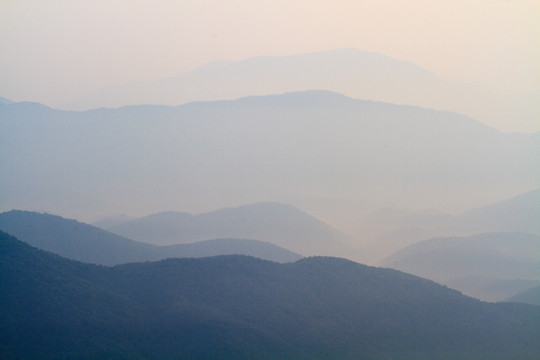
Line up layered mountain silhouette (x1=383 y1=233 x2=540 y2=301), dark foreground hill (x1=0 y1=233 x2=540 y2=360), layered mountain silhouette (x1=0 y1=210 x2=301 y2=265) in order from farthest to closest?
1. layered mountain silhouette (x1=383 y1=233 x2=540 y2=301)
2. layered mountain silhouette (x1=0 y1=210 x2=301 y2=265)
3. dark foreground hill (x1=0 y1=233 x2=540 y2=360)

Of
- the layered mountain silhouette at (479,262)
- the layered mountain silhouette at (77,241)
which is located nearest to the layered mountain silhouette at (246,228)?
the layered mountain silhouette at (77,241)

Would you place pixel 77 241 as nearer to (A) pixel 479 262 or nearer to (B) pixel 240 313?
(B) pixel 240 313

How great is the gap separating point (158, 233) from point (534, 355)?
51.4 ft

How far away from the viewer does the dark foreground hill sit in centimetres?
1405

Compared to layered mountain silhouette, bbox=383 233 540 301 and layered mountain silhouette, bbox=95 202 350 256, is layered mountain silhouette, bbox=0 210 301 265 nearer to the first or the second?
layered mountain silhouette, bbox=95 202 350 256

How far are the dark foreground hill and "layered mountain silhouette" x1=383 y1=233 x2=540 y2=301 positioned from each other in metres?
6.12

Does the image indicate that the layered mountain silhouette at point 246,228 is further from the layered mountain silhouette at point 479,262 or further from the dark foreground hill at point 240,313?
the dark foreground hill at point 240,313

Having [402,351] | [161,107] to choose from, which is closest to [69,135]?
[161,107]

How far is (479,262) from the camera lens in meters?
26.3

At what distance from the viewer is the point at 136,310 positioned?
15344mm

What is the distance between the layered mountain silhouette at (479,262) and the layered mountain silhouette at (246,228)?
10.1 ft

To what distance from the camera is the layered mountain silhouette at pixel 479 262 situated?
25.4 metres

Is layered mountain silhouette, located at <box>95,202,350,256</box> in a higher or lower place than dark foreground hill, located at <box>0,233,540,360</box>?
higher

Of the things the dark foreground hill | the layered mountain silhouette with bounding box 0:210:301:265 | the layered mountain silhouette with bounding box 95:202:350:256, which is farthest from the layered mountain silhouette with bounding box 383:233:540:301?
the dark foreground hill
